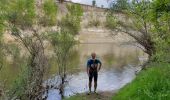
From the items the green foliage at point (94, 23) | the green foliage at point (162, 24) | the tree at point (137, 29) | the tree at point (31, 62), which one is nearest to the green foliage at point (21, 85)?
the tree at point (31, 62)

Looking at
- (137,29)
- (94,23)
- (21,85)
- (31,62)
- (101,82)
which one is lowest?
(94,23)

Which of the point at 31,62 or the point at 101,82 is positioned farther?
the point at 101,82

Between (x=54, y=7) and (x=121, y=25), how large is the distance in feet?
240

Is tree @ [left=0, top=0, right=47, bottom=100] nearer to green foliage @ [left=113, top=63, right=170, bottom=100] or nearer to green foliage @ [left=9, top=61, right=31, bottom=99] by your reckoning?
green foliage @ [left=9, top=61, right=31, bottom=99]

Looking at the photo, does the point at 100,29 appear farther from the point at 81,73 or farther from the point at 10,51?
the point at 10,51

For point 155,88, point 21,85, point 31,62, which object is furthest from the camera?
point 31,62

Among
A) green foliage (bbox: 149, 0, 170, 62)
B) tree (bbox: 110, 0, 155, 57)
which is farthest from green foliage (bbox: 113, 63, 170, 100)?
tree (bbox: 110, 0, 155, 57)

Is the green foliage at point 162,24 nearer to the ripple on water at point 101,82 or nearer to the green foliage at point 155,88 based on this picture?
the green foliage at point 155,88

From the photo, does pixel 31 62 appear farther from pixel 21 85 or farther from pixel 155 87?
pixel 155 87

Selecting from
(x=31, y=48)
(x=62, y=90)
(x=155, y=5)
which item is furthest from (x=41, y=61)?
(x=155, y=5)

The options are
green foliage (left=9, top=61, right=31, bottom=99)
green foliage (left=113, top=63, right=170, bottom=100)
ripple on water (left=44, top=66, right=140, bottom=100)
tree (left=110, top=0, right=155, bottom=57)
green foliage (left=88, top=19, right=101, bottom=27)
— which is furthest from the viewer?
green foliage (left=88, top=19, right=101, bottom=27)

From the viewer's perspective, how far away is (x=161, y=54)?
17.2m

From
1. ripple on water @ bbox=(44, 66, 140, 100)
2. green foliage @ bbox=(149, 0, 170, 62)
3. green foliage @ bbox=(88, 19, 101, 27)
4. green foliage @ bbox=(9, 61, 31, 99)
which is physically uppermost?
green foliage @ bbox=(149, 0, 170, 62)

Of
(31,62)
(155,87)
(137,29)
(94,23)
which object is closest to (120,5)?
(137,29)
